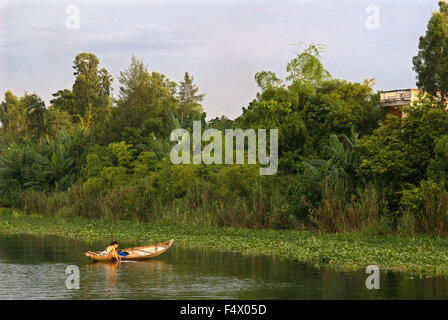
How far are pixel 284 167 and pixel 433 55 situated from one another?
1357cm

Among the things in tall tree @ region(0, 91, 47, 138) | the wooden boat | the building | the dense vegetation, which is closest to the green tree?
tall tree @ region(0, 91, 47, 138)

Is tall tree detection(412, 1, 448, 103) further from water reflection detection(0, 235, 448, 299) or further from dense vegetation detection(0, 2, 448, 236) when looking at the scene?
water reflection detection(0, 235, 448, 299)

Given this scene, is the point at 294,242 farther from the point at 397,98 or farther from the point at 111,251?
the point at 397,98

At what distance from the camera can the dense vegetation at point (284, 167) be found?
1024 inches

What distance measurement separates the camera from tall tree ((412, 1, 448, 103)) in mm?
40688

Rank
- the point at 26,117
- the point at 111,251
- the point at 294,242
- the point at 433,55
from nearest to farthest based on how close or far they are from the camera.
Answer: the point at 111,251 < the point at 294,242 < the point at 433,55 < the point at 26,117

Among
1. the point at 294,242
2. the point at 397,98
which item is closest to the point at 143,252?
the point at 294,242

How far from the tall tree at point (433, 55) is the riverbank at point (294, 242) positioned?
18.0 meters

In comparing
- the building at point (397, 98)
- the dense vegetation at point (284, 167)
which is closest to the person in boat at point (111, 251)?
the dense vegetation at point (284, 167)

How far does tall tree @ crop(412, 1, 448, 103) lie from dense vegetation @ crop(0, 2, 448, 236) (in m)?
0.07

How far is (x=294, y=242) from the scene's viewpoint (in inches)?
932
